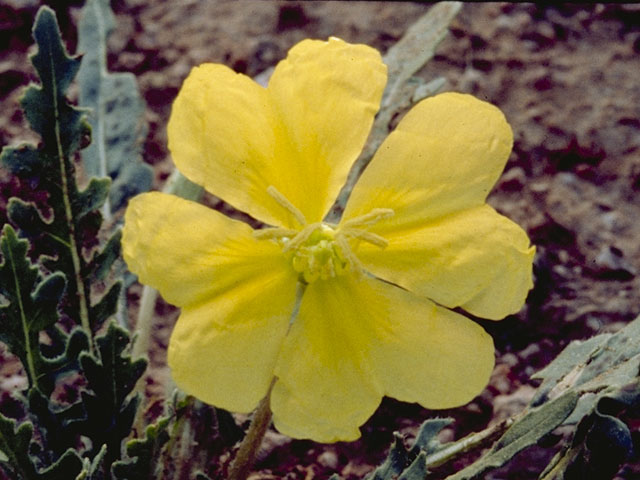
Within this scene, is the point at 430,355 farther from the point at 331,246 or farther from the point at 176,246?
the point at 176,246

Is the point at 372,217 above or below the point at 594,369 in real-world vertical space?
above

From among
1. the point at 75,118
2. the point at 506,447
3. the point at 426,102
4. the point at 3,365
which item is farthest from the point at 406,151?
the point at 3,365

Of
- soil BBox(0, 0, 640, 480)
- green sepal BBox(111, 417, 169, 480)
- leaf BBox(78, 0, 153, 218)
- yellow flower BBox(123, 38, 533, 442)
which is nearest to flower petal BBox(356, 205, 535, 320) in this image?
yellow flower BBox(123, 38, 533, 442)

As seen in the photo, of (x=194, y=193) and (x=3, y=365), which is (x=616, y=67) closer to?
(x=194, y=193)

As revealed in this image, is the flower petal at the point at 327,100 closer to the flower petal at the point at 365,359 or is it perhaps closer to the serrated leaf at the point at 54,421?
the flower petal at the point at 365,359

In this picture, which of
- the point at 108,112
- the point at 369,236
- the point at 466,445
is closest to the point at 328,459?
the point at 466,445

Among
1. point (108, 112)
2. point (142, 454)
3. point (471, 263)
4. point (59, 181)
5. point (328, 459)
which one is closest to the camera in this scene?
point (471, 263)

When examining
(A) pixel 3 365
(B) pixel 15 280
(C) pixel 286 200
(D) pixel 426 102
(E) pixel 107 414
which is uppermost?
(D) pixel 426 102
